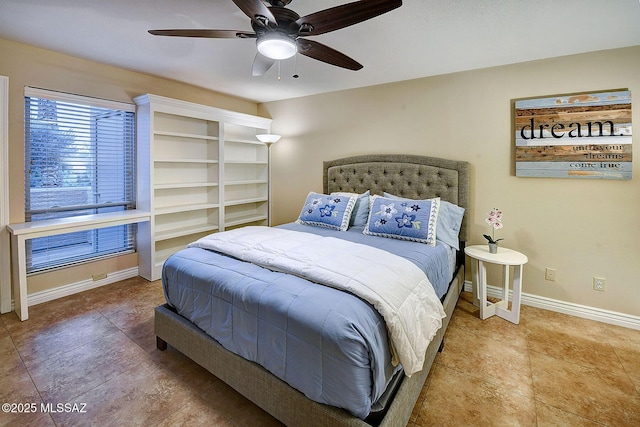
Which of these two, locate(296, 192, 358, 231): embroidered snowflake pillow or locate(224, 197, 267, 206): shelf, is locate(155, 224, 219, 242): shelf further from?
locate(296, 192, 358, 231): embroidered snowflake pillow

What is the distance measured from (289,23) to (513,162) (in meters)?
2.48

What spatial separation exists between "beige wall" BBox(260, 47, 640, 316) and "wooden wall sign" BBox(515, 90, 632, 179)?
0.08 m

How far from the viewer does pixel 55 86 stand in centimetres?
283

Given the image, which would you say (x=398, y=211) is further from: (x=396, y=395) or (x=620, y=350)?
(x=620, y=350)

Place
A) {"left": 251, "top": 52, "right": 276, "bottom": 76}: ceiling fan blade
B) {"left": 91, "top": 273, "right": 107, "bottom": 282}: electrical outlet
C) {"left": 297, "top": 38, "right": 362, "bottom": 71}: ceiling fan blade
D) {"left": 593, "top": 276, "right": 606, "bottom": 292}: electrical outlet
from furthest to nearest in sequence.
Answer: {"left": 91, "top": 273, "right": 107, "bottom": 282}: electrical outlet
{"left": 593, "top": 276, "right": 606, "bottom": 292}: electrical outlet
{"left": 251, "top": 52, "right": 276, "bottom": 76}: ceiling fan blade
{"left": 297, "top": 38, "right": 362, "bottom": 71}: ceiling fan blade

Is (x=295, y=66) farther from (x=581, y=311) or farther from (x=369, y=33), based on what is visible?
(x=581, y=311)

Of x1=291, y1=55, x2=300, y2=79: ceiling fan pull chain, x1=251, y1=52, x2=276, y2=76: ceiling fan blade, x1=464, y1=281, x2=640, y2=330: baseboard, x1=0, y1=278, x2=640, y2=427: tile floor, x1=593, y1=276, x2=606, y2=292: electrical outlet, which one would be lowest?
x1=0, y1=278, x2=640, y2=427: tile floor

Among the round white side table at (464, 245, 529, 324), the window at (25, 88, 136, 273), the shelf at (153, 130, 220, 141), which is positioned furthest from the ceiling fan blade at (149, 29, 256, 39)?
the round white side table at (464, 245, 529, 324)

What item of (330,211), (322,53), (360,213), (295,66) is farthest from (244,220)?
(322,53)

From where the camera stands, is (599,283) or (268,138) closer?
(599,283)

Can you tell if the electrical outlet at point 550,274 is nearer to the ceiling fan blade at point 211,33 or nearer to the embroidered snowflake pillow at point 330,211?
the embroidered snowflake pillow at point 330,211

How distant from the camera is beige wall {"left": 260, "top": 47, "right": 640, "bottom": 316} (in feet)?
8.29

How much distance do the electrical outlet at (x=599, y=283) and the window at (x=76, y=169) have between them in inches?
190

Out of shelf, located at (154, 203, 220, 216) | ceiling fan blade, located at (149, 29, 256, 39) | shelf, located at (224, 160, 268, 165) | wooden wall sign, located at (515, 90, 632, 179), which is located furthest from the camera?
shelf, located at (224, 160, 268, 165)
